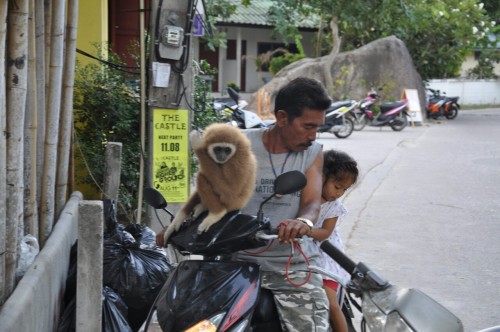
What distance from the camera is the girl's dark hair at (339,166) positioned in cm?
359

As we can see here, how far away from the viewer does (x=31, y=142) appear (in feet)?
13.1

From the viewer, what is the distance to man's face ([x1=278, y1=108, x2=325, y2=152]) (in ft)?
10.7

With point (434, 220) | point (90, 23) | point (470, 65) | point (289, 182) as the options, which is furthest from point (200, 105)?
point (470, 65)

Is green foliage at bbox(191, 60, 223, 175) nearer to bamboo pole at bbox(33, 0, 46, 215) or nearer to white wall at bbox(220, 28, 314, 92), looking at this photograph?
bamboo pole at bbox(33, 0, 46, 215)

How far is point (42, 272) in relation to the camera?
3482mm

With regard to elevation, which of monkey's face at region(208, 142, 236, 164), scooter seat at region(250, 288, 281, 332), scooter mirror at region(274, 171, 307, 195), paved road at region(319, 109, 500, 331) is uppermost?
monkey's face at region(208, 142, 236, 164)

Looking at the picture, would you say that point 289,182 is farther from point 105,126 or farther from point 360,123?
point 360,123

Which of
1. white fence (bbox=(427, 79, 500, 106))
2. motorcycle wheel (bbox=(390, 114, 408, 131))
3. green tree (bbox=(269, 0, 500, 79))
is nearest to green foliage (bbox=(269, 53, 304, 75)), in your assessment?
green tree (bbox=(269, 0, 500, 79))

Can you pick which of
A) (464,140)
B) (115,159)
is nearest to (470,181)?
(464,140)

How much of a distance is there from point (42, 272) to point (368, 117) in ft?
61.7

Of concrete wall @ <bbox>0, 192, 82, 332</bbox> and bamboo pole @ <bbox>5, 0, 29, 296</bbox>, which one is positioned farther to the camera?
bamboo pole @ <bbox>5, 0, 29, 296</bbox>

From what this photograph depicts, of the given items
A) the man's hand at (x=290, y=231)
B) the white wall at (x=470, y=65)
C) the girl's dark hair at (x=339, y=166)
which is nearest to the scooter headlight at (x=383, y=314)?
the man's hand at (x=290, y=231)

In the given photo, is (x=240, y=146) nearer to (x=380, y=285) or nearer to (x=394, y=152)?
(x=380, y=285)

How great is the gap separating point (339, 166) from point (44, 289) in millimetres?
1577
